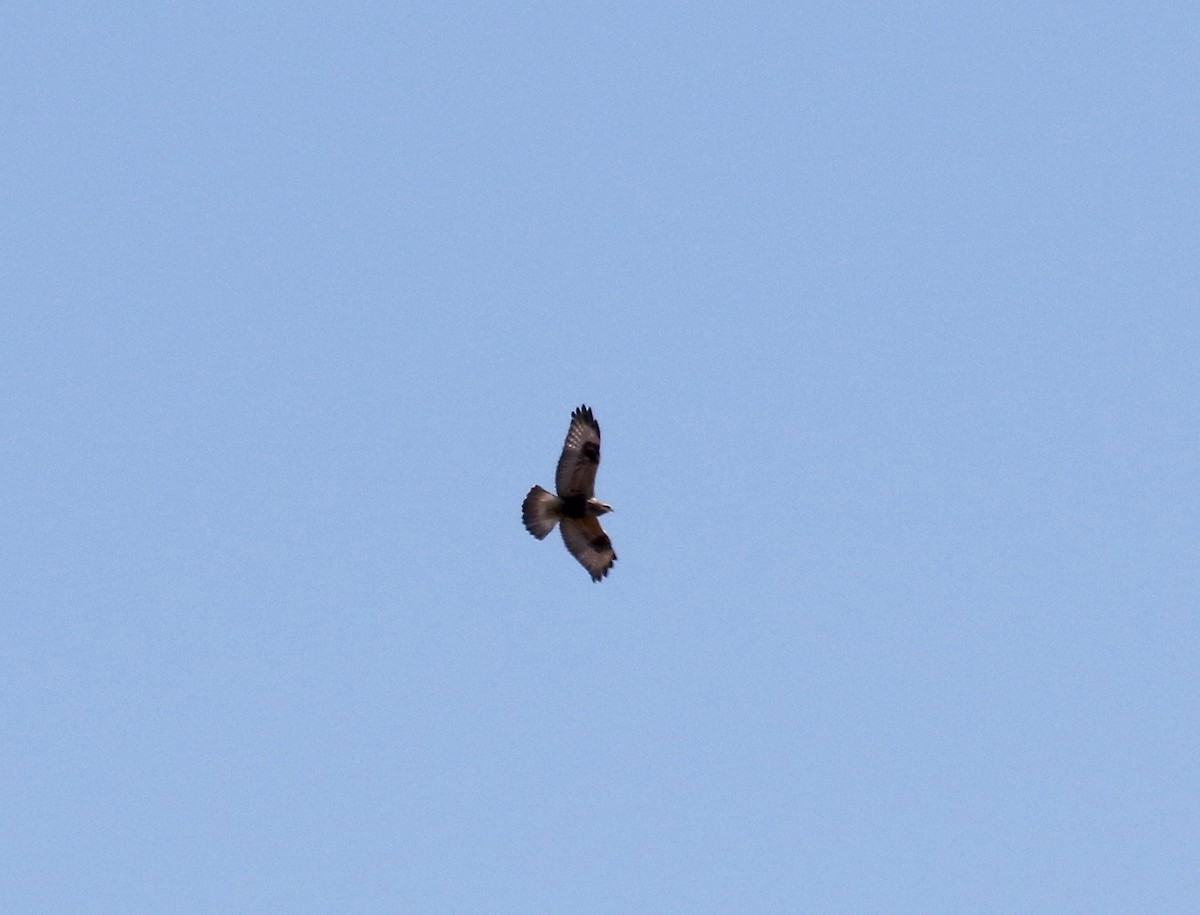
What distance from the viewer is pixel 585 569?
1996 inches

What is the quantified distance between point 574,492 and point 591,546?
1.50 m

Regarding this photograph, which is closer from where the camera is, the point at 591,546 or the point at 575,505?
the point at 575,505

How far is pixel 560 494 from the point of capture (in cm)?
4962

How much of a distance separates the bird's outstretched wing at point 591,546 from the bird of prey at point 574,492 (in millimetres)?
41

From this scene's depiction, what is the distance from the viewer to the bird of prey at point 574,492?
49562 mm

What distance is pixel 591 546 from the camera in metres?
50.7

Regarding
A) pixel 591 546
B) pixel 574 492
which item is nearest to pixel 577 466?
pixel 574 492

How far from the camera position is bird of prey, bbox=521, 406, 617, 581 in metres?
49.6

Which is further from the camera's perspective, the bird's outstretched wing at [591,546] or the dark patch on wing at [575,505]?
the bird's outstretched wing at [591,546]

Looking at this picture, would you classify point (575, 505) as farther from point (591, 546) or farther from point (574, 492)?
point (591, 546)

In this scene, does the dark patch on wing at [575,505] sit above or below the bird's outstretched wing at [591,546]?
→ above

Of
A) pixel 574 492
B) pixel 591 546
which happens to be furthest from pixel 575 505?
pixel 591 546

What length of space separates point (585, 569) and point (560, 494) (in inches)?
71.6

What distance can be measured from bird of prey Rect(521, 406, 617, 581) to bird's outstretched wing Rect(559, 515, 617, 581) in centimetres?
4
